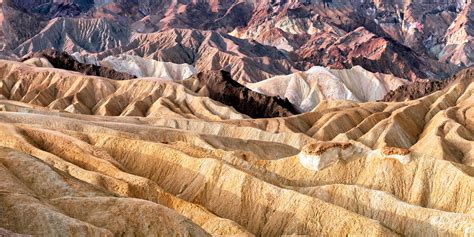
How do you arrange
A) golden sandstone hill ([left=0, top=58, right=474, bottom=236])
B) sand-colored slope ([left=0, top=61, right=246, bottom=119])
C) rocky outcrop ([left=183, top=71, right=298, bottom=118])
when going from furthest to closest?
rocky outcrop ([left=183, top=71, right=298, bottom=118]) → sand-colored slope ([left=0, top=61, right=246, bottom=119]) → golden sandstone hill ([left=0, top=58, right=474, bottom=236])

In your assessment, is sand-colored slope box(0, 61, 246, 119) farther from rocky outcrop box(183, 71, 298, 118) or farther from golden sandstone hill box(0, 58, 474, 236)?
golden sandstone hill box(0, 58, 474, 236)

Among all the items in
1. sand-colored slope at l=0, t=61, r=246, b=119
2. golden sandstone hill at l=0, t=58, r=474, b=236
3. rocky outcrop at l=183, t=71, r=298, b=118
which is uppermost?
golden sandstone hill at l=0, t=58, r=474, b=236

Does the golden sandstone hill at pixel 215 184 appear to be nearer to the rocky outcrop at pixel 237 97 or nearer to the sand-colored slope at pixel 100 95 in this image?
the sand-colored slope at pixel 100 95

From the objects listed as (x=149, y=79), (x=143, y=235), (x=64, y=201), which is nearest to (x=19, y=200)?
(x=64, y=201)

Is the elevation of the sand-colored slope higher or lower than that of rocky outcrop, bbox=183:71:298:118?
higher

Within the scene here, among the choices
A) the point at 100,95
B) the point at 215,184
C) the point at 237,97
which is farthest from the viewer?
the point at 237,97

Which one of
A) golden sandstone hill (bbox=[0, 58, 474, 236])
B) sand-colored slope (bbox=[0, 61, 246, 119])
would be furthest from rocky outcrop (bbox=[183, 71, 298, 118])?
golden sandstone hill (bbox=[0, 58, 474, 236])

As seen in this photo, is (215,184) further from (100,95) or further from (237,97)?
(237,97)

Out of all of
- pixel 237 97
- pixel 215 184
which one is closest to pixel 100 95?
pixel 237 97

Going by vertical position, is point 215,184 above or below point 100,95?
above
